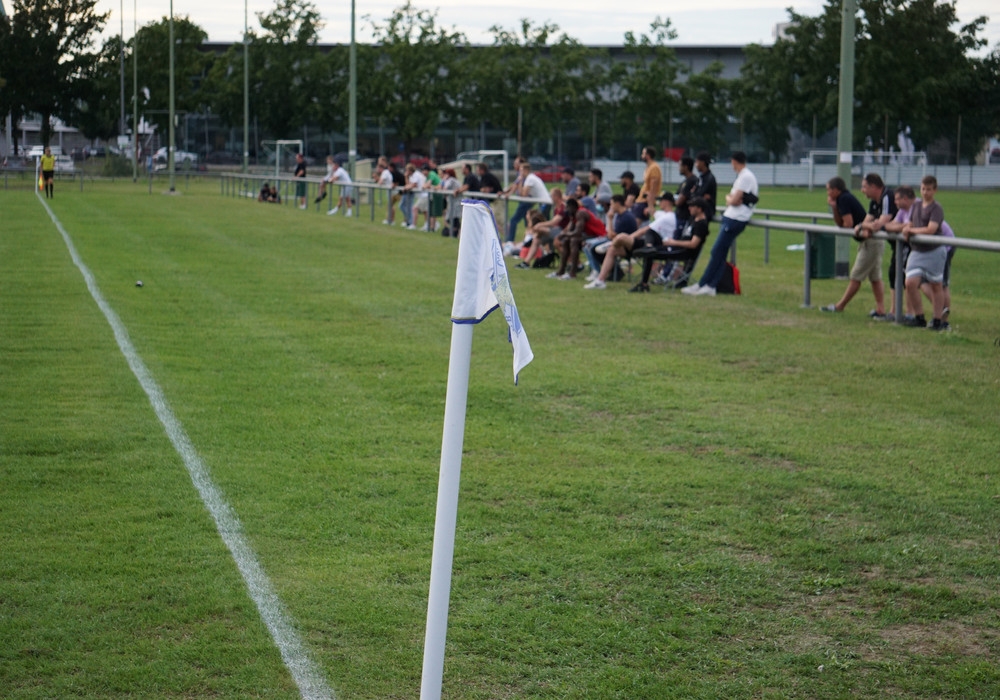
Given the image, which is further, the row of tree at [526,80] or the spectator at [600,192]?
the row of tree at [526,80]

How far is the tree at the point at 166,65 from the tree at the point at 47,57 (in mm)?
3158

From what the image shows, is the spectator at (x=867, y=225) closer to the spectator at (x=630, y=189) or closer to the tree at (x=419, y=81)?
the spectator at (x=630, y=189)

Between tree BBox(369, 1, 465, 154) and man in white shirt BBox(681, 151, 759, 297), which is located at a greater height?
tree BBox(369, 1, 465, 154)

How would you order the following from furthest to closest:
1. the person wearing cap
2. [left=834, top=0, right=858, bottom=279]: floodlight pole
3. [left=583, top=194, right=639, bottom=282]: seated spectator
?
1. [left=834, top=0, right=858, bottom=279]: floodlight pole
2. [left=583, top=194, right=639, bottom=282]: seated spectator
3. the person wearing cap

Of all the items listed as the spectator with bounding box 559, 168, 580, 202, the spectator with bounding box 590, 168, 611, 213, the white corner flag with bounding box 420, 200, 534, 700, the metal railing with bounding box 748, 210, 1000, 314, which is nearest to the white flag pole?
the white corner flag with bounding box 420, 200, 534, 700

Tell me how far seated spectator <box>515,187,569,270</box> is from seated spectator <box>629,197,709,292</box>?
7.83 feet

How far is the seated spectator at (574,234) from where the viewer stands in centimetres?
1744

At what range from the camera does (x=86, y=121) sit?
7931 cm

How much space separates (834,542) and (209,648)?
2.87m

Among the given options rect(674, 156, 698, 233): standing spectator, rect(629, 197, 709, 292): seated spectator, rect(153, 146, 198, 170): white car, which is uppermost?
rect(153, 146, 198, 170): white car

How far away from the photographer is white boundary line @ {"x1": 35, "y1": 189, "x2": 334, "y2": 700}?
416cm

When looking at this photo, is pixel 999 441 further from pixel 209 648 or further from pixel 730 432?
pixel 209 648

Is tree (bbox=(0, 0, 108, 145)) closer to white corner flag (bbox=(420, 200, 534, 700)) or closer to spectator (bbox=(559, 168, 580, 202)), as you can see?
spectator (bbox=(559, 168, 580, 202))

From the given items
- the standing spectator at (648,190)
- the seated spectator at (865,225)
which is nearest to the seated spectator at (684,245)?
the standing spectator at (648,190)
